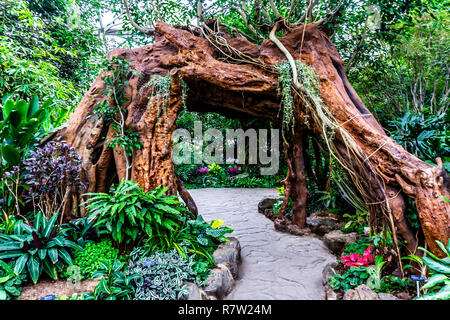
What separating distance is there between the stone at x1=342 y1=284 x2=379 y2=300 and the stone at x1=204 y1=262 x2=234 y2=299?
1.24 m

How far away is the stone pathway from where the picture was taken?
9.33 ft

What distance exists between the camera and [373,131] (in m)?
A: 2.90

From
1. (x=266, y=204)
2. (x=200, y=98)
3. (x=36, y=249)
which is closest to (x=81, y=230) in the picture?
(x=36, y=249)

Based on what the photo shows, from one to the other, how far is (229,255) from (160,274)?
965 millimetres

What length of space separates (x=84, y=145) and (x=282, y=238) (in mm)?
3732

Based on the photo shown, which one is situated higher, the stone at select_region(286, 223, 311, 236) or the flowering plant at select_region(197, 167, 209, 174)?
the flowering plant at select_region(197, 167, 209, 174)

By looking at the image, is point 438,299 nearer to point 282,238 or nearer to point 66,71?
point 282,238

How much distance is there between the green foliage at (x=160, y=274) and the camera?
2.36m

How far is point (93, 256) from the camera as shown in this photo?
2756mm

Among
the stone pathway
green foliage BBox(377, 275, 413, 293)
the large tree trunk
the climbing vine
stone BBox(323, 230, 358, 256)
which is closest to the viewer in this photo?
green foliage BBox(377, 275, 413, 293)

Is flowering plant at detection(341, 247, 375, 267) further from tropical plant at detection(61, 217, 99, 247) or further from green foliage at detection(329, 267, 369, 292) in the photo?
tropical plant at detection(61, 217, 99, 247)

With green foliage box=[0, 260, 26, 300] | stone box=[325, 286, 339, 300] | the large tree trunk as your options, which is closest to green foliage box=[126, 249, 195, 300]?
green foliage box=[0, 260, 26, 300]

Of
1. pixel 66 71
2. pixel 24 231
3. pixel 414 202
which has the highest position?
pixel 66 71

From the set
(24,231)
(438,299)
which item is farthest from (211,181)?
(438,299)
